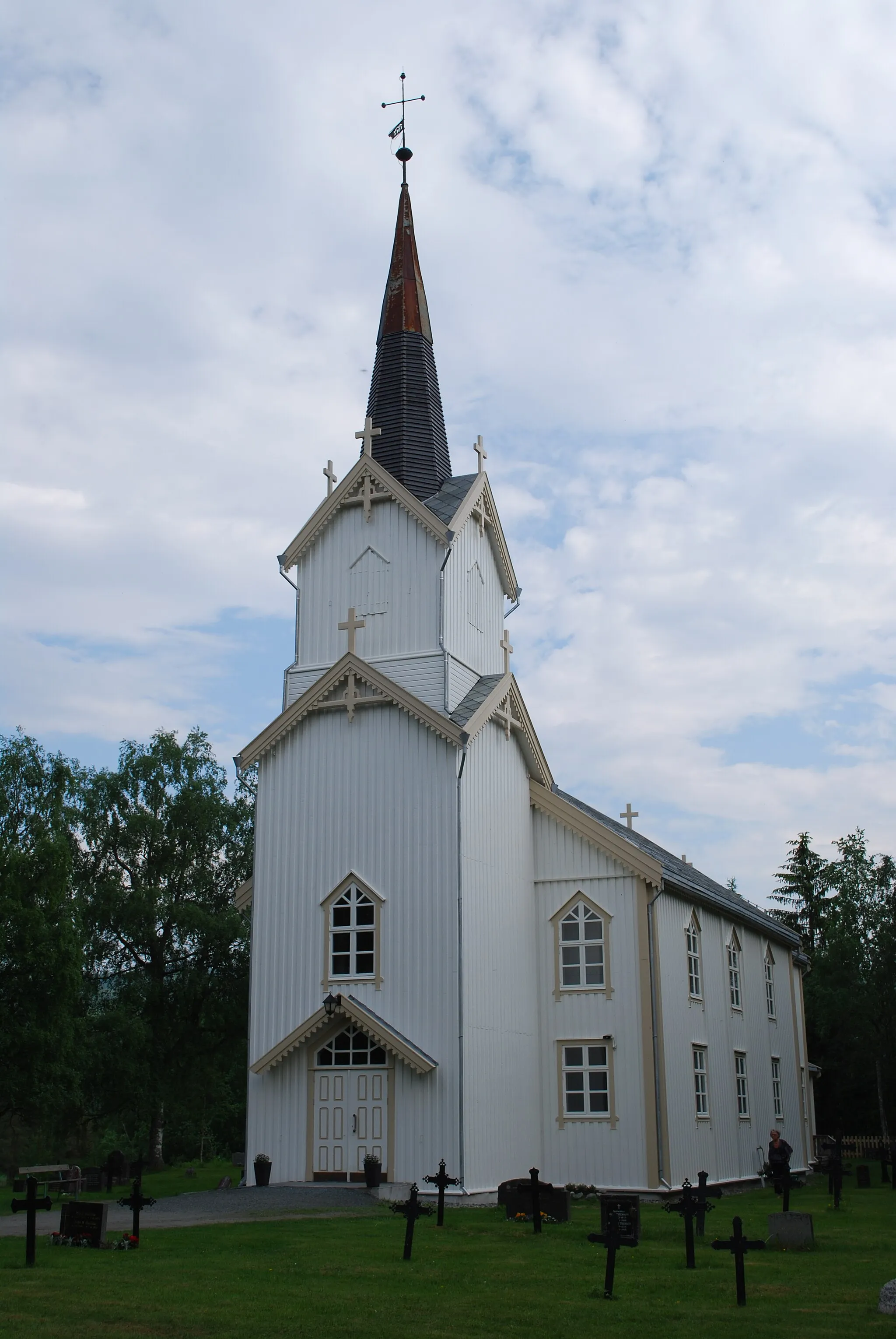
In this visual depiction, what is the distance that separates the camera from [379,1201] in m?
23.0

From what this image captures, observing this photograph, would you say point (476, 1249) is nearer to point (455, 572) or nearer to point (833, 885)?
point (455, 572)

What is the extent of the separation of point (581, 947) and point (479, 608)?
8.01m

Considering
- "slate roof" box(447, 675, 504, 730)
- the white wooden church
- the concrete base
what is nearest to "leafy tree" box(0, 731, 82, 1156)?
the white wooden church

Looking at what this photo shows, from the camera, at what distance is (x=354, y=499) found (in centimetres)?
2995

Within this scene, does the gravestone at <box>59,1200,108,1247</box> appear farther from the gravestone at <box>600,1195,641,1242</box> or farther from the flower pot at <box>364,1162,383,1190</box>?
the flower pot at <box>364,1162,383,1190</box>

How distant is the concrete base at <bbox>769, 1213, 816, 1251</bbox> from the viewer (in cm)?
1734

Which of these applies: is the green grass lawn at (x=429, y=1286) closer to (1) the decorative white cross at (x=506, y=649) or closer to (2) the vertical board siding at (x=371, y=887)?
(2) the vertical board siding at (x=371, y=887)

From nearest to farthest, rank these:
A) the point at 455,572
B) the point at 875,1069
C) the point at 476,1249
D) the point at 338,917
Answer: the point at 476,1249
the point at 338,917
the point at 455,572
the point at 875,1069

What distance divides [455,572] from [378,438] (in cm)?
416

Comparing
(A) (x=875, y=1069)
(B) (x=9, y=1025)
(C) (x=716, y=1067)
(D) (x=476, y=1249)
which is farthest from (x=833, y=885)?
(D) (x=476, y=1249)

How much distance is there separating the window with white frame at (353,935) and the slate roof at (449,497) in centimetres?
838

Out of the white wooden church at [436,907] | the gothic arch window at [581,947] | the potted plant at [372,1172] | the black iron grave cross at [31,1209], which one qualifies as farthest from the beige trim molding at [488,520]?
the black iron grave cross at [31,1209]

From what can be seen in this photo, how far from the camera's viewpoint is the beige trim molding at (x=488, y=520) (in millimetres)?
29688

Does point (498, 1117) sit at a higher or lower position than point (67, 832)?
lower
